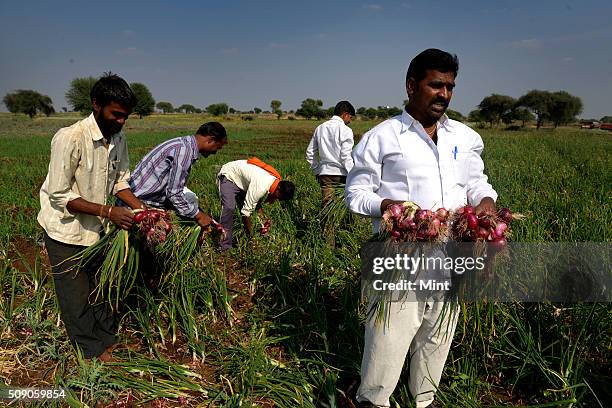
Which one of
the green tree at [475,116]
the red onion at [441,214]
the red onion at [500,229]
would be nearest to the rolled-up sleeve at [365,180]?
the red onion at [441,214]

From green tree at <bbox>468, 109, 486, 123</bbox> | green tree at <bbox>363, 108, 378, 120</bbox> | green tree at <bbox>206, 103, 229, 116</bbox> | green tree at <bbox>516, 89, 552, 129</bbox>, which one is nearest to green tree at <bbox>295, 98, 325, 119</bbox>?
green tree at <bbox>363, 108, 378, 120</bbox>

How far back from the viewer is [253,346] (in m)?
2.26

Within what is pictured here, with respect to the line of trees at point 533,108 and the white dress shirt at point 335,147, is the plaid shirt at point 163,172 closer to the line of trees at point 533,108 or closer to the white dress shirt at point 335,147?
the white dress shirt at point 335,147

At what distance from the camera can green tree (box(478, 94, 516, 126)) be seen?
175ft

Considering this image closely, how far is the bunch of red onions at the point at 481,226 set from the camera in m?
1.40

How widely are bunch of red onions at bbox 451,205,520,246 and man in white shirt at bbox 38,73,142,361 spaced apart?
5.33ft

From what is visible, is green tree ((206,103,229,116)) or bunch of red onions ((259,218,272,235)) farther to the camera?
green tree ((206,103,229,116))

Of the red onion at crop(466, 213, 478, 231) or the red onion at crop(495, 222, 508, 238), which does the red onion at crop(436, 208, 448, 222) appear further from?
→ the red onion at crop(495, 222, 508, 238)

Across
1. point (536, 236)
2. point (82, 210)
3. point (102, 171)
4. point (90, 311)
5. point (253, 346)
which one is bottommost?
point (253, 346)

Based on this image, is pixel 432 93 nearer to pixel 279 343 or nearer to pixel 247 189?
pixel 279 343

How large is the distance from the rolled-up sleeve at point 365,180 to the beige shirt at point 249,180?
2302 millimetres

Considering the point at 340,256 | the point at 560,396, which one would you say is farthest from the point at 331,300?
the point at 560,396

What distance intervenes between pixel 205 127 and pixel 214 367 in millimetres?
1757

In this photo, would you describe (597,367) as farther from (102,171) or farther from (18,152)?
(18,152)
